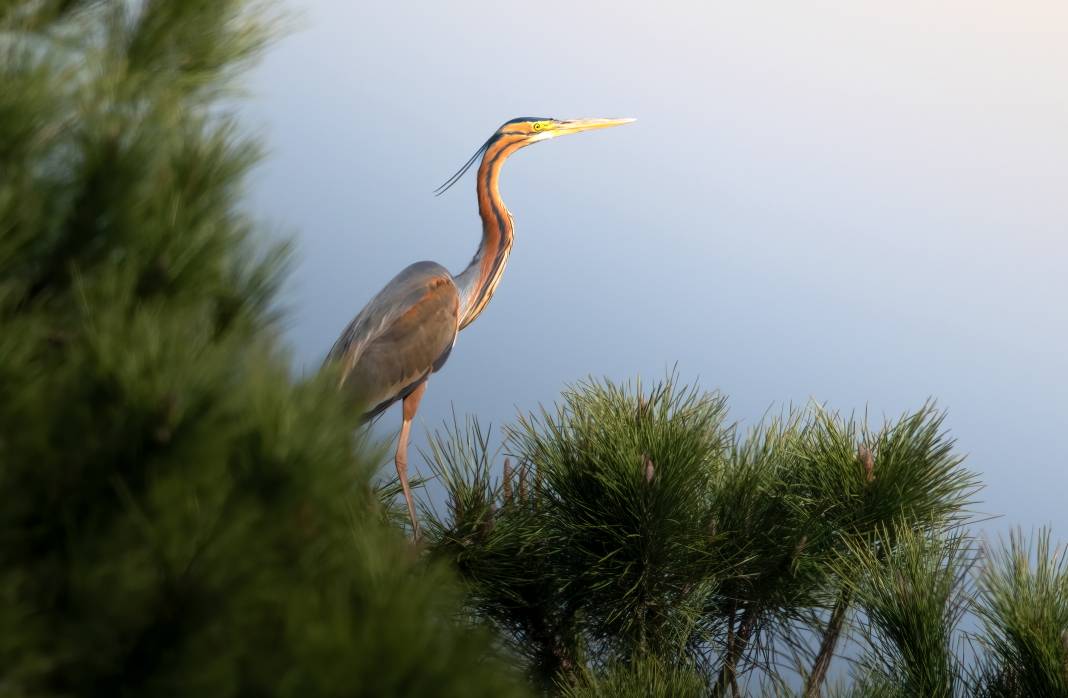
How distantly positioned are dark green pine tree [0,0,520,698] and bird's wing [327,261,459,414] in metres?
2.34

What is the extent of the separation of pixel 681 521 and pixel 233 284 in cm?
149

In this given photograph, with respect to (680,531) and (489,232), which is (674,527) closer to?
(680,531)

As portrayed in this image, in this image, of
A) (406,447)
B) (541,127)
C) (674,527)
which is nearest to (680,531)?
(674,527)

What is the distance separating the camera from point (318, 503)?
3.41 feet

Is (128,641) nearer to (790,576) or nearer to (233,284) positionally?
(233,284)

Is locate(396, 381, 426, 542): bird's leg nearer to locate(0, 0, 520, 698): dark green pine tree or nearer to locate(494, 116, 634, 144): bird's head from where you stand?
locate(494, 116, 634, 144): bird's head

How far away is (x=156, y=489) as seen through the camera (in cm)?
96

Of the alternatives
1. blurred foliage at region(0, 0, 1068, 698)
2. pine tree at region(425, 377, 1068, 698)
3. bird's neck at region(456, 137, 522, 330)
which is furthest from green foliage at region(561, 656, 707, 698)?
bird's neck at region(456, 137, 522, 330)

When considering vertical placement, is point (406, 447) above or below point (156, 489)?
above

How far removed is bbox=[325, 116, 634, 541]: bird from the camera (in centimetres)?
365

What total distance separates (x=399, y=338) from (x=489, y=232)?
574 mm

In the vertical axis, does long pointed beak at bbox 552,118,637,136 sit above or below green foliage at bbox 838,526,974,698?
above

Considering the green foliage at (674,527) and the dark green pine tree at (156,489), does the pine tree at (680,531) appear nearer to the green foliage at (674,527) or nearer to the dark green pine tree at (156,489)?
the green foliage at (674,527)

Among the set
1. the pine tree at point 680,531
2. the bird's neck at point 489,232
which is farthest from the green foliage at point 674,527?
the bird's neck at point 489,232
